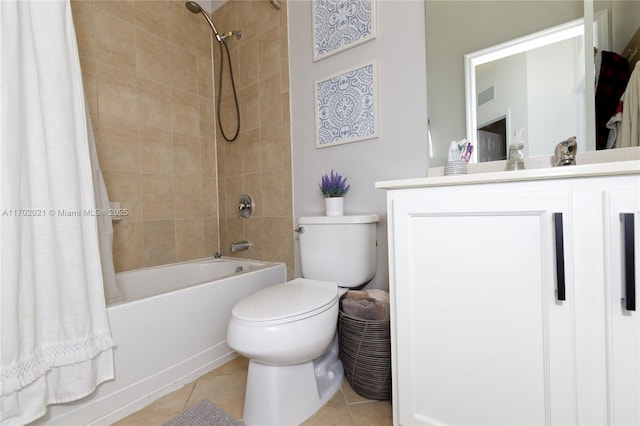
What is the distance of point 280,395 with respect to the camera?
1.02 metres

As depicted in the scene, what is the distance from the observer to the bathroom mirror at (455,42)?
113 centimetres

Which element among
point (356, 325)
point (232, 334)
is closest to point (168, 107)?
point (232, 334)

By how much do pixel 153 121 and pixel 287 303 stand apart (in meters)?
1.56

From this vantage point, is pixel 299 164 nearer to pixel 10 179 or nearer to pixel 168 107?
pixel 168 107

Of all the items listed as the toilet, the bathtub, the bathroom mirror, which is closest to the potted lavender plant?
the toilet

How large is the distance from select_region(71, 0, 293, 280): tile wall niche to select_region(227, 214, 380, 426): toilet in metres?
0.52

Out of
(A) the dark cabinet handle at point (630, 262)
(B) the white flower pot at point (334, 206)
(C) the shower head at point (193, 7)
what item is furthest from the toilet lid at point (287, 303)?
(C) the shower head at point (193, 7)

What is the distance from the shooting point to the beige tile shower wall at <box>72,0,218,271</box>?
5.33 ft

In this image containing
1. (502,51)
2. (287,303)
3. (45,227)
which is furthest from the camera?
(502,51)

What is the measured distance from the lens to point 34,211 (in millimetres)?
910

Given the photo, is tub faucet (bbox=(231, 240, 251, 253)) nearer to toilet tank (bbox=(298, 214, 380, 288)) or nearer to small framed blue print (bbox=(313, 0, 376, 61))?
toilet tank (bbox=(298, 214, 380, 288))

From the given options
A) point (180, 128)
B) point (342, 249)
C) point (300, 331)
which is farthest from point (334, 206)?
point (180, 128)

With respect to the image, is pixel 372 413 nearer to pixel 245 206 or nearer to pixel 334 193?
pixel 334 193

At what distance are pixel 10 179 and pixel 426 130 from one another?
5.01 feet
